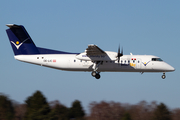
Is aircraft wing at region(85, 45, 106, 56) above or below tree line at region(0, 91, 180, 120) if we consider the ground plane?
above

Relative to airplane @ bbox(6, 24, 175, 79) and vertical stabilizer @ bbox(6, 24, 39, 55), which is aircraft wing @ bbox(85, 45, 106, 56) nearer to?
airplane @ bbox(6, 24, 175, 79)

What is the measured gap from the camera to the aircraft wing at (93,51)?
79.5 ft

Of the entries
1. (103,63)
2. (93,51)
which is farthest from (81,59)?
(103,63)

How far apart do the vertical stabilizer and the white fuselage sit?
62cm

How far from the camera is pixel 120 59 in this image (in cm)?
2644

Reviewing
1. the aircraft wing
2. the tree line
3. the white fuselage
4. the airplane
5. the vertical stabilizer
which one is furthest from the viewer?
the tree line

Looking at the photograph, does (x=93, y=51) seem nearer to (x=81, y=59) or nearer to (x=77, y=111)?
(x=81, y=59)

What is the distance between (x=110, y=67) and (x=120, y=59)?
4.29 feet

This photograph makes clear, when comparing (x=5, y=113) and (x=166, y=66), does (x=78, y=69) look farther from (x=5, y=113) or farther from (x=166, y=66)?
(x=5, y=113)

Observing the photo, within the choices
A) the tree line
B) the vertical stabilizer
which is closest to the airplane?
the vertical stabilizer

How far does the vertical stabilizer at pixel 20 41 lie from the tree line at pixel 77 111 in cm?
1145

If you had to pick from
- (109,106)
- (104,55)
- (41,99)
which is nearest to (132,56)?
(104,55)

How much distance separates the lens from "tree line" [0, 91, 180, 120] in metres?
37.9

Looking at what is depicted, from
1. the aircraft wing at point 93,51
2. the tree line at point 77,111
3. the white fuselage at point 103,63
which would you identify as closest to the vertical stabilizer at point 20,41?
the white fuselage at point 103,63
